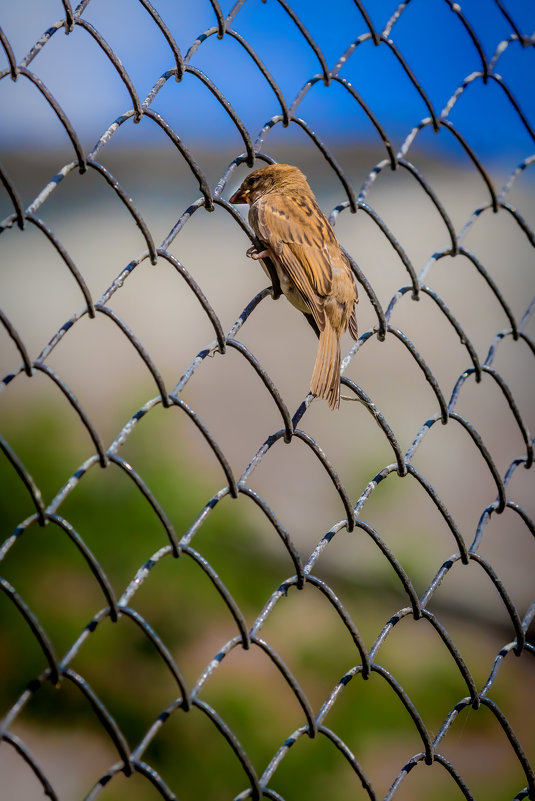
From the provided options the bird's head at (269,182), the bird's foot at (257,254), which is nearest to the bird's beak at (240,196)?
the bird's head at (269,182)

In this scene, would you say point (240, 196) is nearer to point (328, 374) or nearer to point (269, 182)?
point (269, 182)

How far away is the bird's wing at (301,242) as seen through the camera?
6.66 feet

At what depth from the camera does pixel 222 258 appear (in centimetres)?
562

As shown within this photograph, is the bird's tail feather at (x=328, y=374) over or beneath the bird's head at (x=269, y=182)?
beneath

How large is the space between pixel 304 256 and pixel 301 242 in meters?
0.04

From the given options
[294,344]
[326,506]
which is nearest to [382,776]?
[326,506]

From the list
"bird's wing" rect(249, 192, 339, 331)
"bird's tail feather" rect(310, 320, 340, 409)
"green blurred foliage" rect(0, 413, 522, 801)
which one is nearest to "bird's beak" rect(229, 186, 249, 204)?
"bird's wing" rect(249, 192, 339, 331)

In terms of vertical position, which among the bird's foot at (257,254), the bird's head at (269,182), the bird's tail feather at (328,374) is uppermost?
the bird's head at (269,182)

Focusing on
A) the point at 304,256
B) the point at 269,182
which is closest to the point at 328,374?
the point at 304,256

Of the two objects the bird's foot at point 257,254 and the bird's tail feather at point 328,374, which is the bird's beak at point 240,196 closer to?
the bird's foot at point 257,254

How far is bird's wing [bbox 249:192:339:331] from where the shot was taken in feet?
6.66

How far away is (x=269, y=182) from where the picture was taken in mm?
2213

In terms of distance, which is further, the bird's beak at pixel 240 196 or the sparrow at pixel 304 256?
the bird's beak at pixel 240 196

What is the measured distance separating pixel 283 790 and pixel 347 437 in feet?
6.54
